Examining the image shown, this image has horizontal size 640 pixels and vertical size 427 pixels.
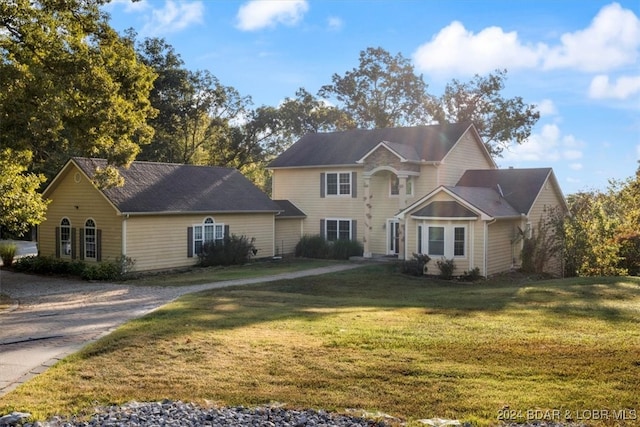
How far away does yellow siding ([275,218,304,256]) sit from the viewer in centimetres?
3253

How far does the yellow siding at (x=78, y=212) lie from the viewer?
24.3m

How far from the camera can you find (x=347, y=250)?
31.1 m

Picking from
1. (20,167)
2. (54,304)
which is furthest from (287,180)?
(54,304)

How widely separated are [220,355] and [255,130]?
4018 centimetres

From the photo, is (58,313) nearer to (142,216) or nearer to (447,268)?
(142,216)

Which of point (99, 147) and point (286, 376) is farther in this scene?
point (99, 147)

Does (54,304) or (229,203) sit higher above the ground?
(229,203)

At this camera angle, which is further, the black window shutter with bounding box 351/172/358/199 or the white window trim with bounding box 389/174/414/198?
the black window shutter with bounding box 351/172/358/199

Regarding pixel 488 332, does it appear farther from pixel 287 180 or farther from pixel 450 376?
pixel 287 180

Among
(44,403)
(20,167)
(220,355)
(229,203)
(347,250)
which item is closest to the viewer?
(44,403)

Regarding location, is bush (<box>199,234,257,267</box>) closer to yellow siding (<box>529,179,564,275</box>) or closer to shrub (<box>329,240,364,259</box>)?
shrub (<box>329,240,364,259</box>)

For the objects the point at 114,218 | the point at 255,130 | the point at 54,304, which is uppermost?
the point at 255,130

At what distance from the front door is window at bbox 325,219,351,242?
258 cm

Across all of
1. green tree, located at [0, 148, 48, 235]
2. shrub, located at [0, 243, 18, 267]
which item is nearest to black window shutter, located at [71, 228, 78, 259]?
green tree, located at [0, 148, 48, 235]
